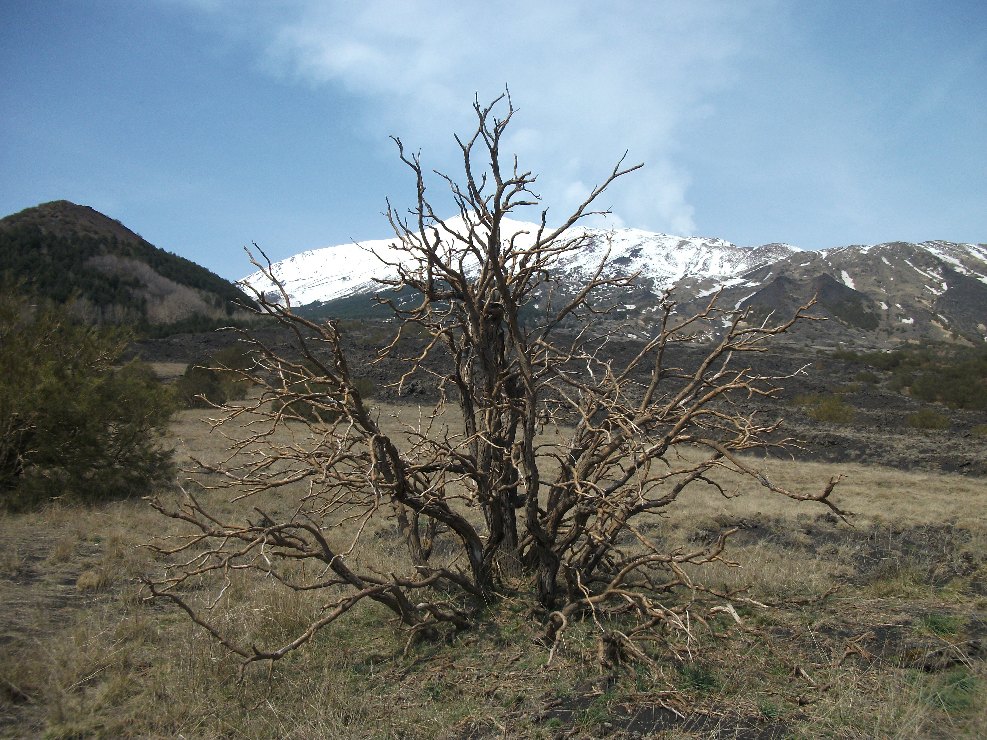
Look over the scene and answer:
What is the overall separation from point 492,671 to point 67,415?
7.66m

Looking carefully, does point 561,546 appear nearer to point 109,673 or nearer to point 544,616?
point 544,616

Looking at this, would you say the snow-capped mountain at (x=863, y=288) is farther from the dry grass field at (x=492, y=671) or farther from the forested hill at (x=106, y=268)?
the dry grass field at (x=492, y=671)

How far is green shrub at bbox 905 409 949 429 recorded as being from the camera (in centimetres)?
2123

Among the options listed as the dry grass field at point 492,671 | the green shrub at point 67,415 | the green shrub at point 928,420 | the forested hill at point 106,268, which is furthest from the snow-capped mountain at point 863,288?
the dry grass field at point 492,671

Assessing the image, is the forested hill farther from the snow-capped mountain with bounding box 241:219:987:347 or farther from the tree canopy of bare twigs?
the tree canopy of bare twigs

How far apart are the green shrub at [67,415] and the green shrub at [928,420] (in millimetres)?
22103

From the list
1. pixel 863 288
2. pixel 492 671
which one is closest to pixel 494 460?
pixel 492 671

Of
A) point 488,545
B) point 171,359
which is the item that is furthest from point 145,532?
point 171,359

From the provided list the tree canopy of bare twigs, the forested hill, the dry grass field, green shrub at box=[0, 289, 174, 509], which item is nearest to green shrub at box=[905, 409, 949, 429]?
the dry grass field

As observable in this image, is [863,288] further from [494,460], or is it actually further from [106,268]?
[494,460]

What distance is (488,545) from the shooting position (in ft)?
14.4

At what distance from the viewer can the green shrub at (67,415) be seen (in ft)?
26.7

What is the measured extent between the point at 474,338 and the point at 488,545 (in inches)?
54.6

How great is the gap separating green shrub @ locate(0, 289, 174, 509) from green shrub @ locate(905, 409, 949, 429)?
22.1 meters
